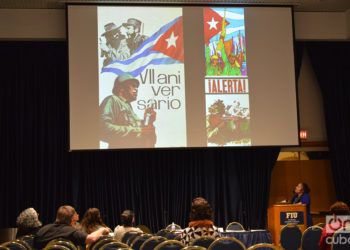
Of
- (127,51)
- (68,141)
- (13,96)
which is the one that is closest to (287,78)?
(127,51)

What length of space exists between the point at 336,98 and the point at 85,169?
16.9 ft

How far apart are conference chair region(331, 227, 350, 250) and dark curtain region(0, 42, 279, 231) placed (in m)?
6.31

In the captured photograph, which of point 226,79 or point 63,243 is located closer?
point 63,243

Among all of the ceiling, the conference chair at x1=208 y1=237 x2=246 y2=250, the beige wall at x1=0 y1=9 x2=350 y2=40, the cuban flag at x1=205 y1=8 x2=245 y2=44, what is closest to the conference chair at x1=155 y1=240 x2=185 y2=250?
the conference chair at x1=208 y1=237 x2=246 y2=250

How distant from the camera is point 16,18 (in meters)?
11.0

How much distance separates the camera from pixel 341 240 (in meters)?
4.99

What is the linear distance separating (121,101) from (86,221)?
4.24m

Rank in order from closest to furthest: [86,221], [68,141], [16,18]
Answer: [86,221], [68,141], [16,18]

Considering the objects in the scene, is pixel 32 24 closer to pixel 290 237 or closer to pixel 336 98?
pixel 336 98

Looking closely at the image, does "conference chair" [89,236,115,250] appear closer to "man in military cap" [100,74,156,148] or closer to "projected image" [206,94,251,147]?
"man in military cap" [100,74,156,148]

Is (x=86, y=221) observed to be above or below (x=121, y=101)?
Result: below

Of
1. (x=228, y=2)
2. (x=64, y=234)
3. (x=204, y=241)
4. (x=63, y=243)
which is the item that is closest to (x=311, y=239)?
(x=204, y=241)

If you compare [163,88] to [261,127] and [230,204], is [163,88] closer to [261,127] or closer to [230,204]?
[261,127]

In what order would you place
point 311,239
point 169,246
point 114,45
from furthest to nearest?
point 114,45 < point 311,239 < point 169,246
